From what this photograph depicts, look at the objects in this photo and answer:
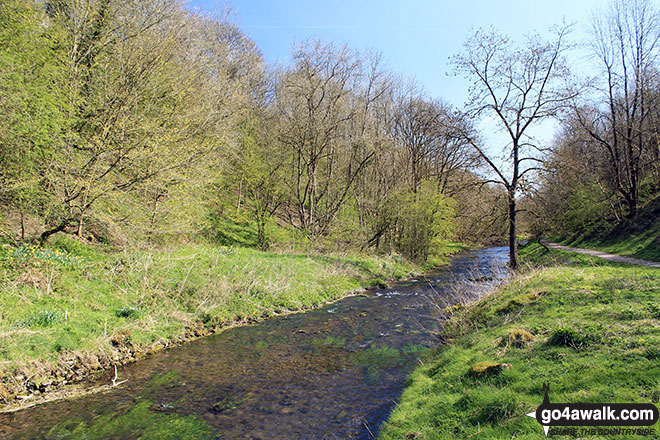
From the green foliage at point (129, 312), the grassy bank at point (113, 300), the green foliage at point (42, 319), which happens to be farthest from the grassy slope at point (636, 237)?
the green foliage at point (42, 319)

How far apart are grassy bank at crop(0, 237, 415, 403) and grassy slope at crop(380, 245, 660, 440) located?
6.68 metres

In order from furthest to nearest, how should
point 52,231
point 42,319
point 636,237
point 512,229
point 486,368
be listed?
point 636,237
point 512,229
point 52,231
point 42,319
point 486,368

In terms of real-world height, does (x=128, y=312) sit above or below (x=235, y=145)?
below

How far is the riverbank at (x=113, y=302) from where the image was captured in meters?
7.32

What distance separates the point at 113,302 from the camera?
10102 mm

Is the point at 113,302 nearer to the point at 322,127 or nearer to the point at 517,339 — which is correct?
the point at 517,339

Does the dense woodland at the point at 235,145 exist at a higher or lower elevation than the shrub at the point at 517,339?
higher

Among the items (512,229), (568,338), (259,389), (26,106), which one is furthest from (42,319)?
(512,229)

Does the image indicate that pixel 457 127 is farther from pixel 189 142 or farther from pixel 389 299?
pixel 189 142

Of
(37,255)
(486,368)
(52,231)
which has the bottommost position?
(486,368)

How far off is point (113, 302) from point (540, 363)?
33.8ft

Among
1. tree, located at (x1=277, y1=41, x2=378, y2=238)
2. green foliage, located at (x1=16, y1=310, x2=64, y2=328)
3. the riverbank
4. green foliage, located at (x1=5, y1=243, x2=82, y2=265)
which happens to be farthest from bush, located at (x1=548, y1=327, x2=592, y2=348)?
tree, located at (x1=277, y1=41, x2=378, y2=238)

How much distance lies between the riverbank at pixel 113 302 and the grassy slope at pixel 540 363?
6657 mm

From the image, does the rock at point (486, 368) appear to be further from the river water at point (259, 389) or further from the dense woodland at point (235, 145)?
the dense woodland at point (235, 145)
